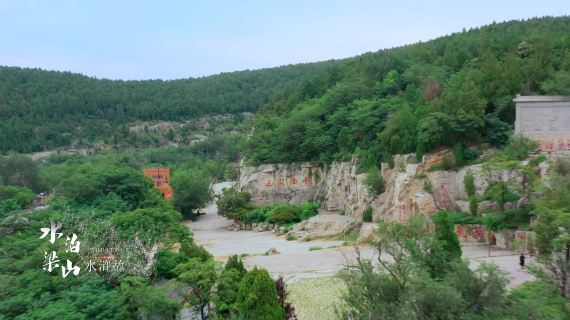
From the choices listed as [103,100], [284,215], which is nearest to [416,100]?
[284,215]

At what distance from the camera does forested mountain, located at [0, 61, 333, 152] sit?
69.8 metres

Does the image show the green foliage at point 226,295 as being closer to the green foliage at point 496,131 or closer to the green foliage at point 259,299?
the green foliage at point 259,299

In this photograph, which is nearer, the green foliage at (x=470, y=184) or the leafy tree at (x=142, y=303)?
the leafy tree at (x=142, y=303)

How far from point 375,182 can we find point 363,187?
1.54 metres

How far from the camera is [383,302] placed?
31.3ft

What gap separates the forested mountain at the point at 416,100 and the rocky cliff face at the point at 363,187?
831mm

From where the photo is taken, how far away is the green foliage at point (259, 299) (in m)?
11.6

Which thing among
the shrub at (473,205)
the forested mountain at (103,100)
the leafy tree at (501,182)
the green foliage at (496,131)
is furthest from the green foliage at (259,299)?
the forested mountain at (103,100)

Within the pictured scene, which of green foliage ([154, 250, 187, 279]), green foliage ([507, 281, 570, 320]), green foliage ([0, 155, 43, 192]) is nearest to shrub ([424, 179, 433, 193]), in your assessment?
green foliage ([154, 250, 187, 279])

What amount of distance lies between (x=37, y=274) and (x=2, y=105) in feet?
224

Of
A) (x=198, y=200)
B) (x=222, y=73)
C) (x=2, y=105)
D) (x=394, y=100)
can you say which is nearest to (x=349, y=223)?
(x=394, y=100)

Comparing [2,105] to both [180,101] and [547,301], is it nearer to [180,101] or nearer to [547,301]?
[180,101]

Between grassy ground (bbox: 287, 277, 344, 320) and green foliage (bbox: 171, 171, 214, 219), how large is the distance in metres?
24.1

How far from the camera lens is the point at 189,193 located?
4022cm
